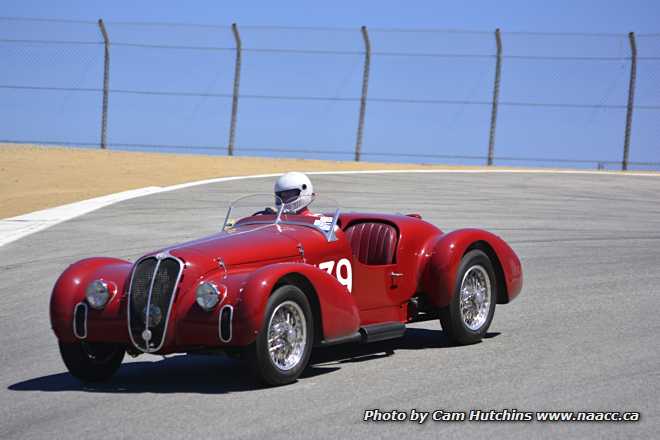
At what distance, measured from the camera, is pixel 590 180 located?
2667cm

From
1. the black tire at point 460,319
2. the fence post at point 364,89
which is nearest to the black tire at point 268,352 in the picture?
the black tire at point 460,319

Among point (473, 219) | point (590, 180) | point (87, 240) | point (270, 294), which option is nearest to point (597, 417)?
point (270, 294)

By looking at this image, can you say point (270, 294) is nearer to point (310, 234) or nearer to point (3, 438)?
point (310, 234)

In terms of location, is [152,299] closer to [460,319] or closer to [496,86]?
[460,319]

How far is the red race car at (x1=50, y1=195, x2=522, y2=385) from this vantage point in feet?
23.5

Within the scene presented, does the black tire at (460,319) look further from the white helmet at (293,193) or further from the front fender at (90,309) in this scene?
the front fender at (90,309)

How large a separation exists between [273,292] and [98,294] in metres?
1.29

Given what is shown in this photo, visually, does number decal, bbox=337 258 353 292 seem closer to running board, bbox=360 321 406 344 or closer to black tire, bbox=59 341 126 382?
running board, bbox=360 321 406 344

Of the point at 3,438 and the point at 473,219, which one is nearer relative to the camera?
the point at 3,438

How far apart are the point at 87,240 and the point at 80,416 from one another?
364 inches

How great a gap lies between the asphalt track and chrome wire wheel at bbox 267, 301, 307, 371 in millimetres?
207

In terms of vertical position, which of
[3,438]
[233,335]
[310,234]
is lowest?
[3,438]

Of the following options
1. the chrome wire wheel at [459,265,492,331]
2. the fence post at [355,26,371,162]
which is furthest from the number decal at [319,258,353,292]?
the fence post at [355,26,371,162]

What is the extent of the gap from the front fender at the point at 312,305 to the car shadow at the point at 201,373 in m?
0.39
